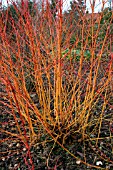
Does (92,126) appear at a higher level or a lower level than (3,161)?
higher

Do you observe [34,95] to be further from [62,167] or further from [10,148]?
[62,167]

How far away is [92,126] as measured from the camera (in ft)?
9.50

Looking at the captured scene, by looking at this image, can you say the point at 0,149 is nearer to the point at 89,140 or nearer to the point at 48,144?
the point at 48,144

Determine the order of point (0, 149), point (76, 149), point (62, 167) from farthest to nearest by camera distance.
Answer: point (0, 149), point (76, 149), point (62, 167)

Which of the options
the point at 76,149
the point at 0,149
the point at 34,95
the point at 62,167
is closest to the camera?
the point at 62,167

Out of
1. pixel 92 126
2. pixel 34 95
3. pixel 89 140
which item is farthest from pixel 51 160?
pixel 34 95

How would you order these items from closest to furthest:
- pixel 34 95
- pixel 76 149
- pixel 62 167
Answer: pixel 62 167
pixel 76 149
pixel 34 95

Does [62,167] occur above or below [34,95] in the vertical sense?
below

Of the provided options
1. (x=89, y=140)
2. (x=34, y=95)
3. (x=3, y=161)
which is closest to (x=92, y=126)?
(x=89, y=140)

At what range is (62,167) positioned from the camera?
2398 mm

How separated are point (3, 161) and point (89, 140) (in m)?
0.91

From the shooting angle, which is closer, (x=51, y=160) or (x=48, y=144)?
(x=51, y=160)

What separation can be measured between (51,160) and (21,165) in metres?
0.30

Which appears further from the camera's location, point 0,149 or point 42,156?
point 0,149
